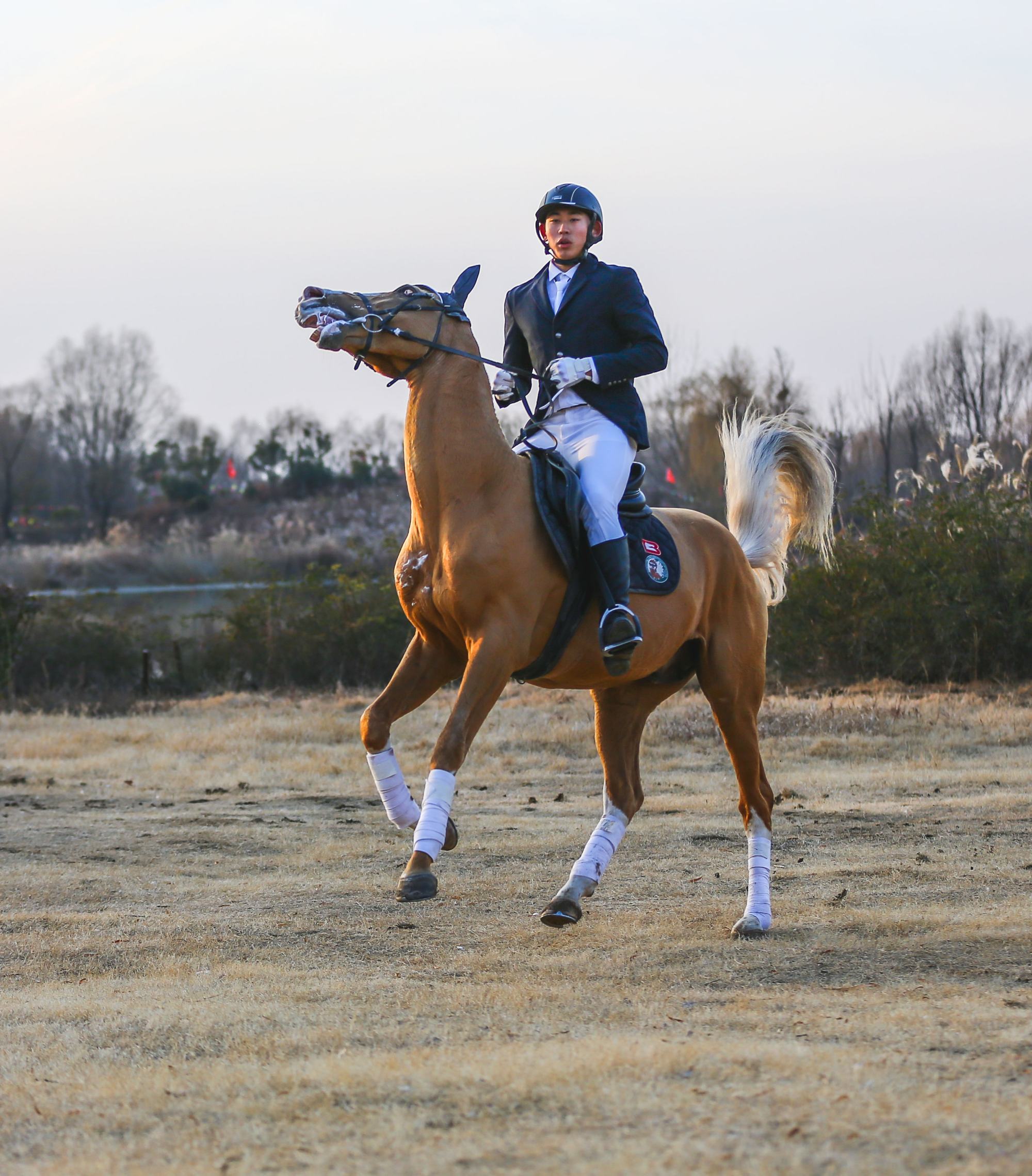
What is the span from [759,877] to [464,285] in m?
3.03

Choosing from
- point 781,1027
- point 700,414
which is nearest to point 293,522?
point 700,414

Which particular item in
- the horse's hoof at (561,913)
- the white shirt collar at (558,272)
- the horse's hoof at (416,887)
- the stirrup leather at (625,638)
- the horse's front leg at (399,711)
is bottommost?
the horse's hoof at (561,913)

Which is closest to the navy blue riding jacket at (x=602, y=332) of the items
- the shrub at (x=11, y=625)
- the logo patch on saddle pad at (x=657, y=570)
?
the logo patch on saddle pad at (x=657, y=570)

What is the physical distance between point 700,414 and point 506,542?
33.4 m

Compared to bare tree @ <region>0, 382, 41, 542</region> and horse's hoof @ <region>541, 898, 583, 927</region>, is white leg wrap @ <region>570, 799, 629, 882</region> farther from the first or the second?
bare tree @ <region>0, 382, 41, 542</region>

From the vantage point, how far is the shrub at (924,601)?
1772 centimetres

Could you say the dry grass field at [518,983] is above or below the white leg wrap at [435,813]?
A: below

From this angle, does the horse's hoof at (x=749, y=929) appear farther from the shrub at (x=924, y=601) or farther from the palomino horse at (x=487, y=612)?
the shrub at (x=924, y=601)

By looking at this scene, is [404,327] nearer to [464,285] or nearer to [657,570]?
[464,285]

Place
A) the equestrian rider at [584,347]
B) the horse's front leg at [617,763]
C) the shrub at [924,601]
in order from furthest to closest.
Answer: the shrub at [924,601] < the horse's front leg at [617,763] < the equestrian rider at [584,347]

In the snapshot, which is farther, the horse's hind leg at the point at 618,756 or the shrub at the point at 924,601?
the shrub at the point at 924,601

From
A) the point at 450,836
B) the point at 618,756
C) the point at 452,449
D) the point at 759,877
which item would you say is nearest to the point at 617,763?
the point at 618,756

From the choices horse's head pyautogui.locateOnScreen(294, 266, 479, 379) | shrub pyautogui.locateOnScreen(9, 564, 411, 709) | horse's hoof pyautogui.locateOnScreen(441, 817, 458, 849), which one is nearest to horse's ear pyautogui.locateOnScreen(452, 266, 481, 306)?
horse's head pyautogui.locateOnScreen(294, 266, 479, 379)

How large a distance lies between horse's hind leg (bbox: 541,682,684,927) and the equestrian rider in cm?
110
